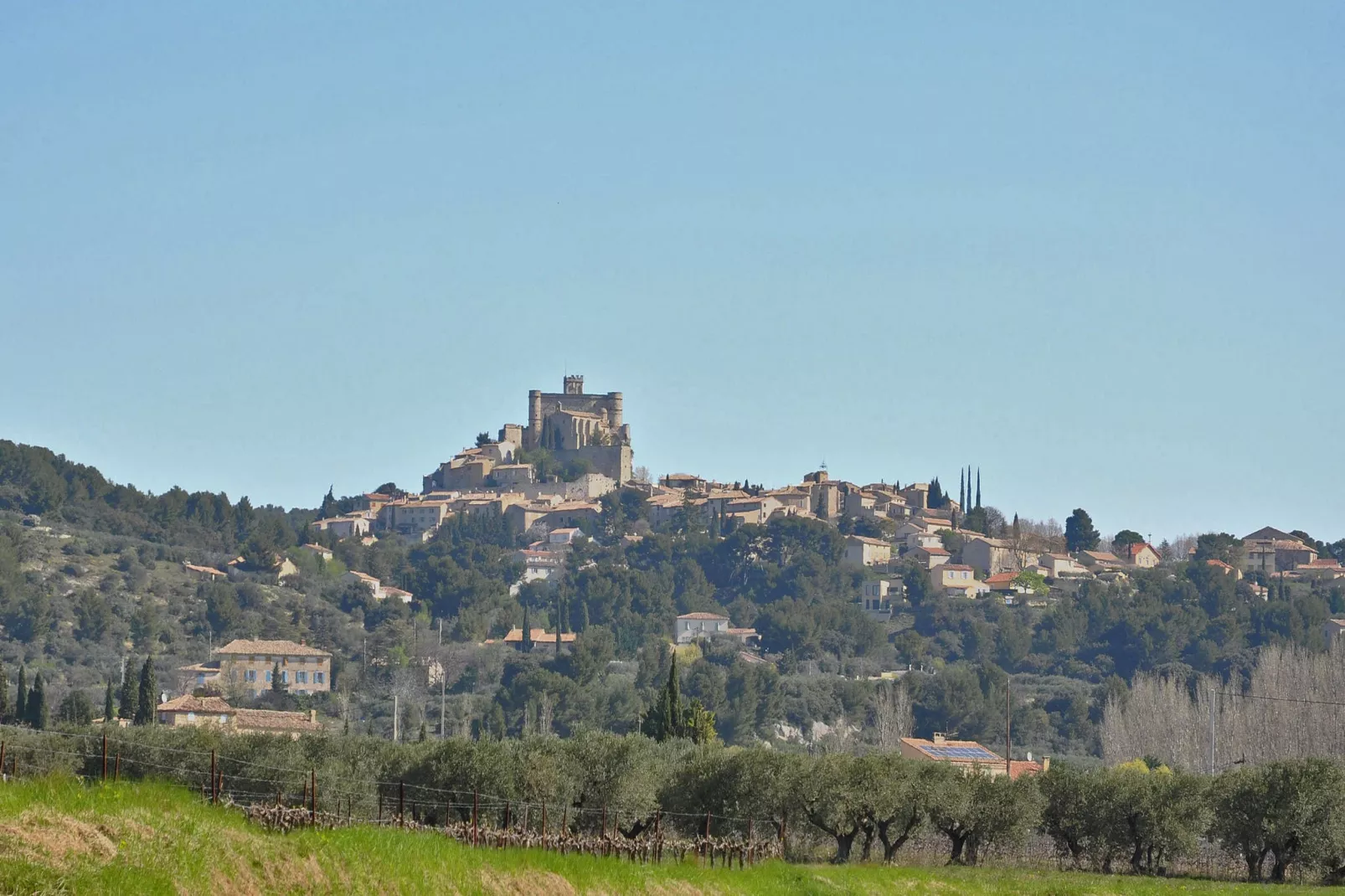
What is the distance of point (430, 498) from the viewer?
182 meters

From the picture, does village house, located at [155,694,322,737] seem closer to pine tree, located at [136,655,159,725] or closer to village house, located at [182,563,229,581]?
pine tree, located at [136,655,159,725]

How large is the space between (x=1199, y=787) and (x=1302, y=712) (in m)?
41.1

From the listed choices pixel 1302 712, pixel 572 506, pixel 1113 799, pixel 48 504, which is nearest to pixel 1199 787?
pixel 1113 799

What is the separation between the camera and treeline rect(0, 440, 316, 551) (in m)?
132

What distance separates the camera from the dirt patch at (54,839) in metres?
15.8

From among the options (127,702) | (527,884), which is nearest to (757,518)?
(127,702)

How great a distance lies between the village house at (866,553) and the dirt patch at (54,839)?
139365 mm

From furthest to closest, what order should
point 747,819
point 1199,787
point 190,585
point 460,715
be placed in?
1. point 190,585
2. point 460,715
3. point 1199,787
4. point 747,819

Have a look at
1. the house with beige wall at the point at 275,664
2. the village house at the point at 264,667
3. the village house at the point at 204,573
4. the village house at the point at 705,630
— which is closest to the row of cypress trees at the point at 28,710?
the village house at the point at 264,667

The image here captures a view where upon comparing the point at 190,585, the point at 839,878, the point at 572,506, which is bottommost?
the point at 839,878

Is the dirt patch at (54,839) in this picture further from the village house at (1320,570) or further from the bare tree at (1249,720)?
the village house at (1320,570)

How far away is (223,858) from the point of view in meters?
18.1

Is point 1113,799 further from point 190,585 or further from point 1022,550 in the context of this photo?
point 1022,550

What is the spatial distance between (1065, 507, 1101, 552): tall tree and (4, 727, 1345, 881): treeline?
399 feet
